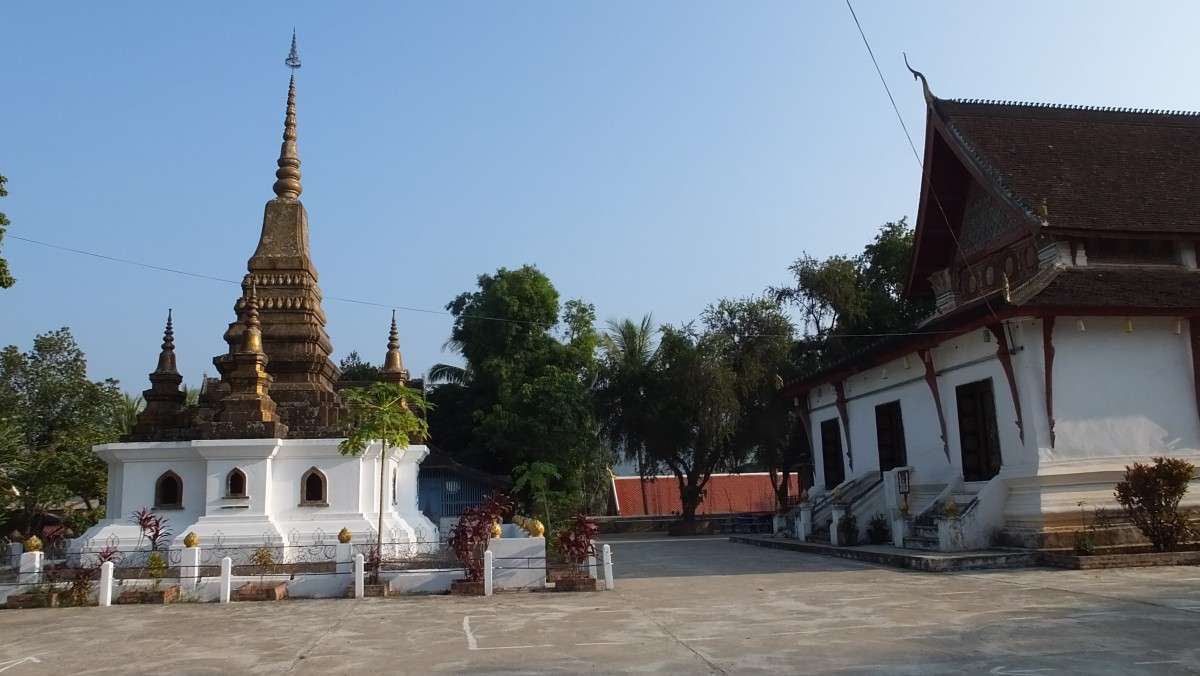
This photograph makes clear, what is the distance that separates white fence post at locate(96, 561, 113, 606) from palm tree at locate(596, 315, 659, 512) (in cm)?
1700

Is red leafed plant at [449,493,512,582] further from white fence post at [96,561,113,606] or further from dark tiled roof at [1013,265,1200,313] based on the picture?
dark tiled roof at [1013,265,1200,313]

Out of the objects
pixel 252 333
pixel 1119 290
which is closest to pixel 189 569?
pixel 252 333

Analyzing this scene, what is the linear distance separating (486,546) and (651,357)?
1596 cm

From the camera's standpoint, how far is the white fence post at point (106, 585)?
10875 millimetres

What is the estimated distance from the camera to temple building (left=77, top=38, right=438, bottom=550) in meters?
13.4

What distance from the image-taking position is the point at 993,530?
44.5 feet

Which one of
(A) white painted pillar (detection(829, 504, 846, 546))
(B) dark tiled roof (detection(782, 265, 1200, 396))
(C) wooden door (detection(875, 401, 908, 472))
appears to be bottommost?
(A) white painted pillar (detection(829, 504, 846, 546))

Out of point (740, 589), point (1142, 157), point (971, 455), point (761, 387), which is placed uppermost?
point (1142, 157)

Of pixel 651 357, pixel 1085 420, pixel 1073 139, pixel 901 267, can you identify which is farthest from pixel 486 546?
pixel 901 267

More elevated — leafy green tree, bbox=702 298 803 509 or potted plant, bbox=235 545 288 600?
leafy green tree, bbox=702 298 803 509

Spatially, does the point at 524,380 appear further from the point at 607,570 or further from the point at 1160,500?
the point at 1160,500

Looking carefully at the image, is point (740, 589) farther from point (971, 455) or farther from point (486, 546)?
point (971, 455)

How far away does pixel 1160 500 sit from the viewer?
1208cm

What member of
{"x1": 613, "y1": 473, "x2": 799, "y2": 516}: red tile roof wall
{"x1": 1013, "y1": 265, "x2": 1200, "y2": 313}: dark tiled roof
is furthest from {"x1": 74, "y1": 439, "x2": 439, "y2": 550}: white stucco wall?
{"x1": 613, "y1": 473, "x2": 799, "y2": 516}: red tile roof wall
